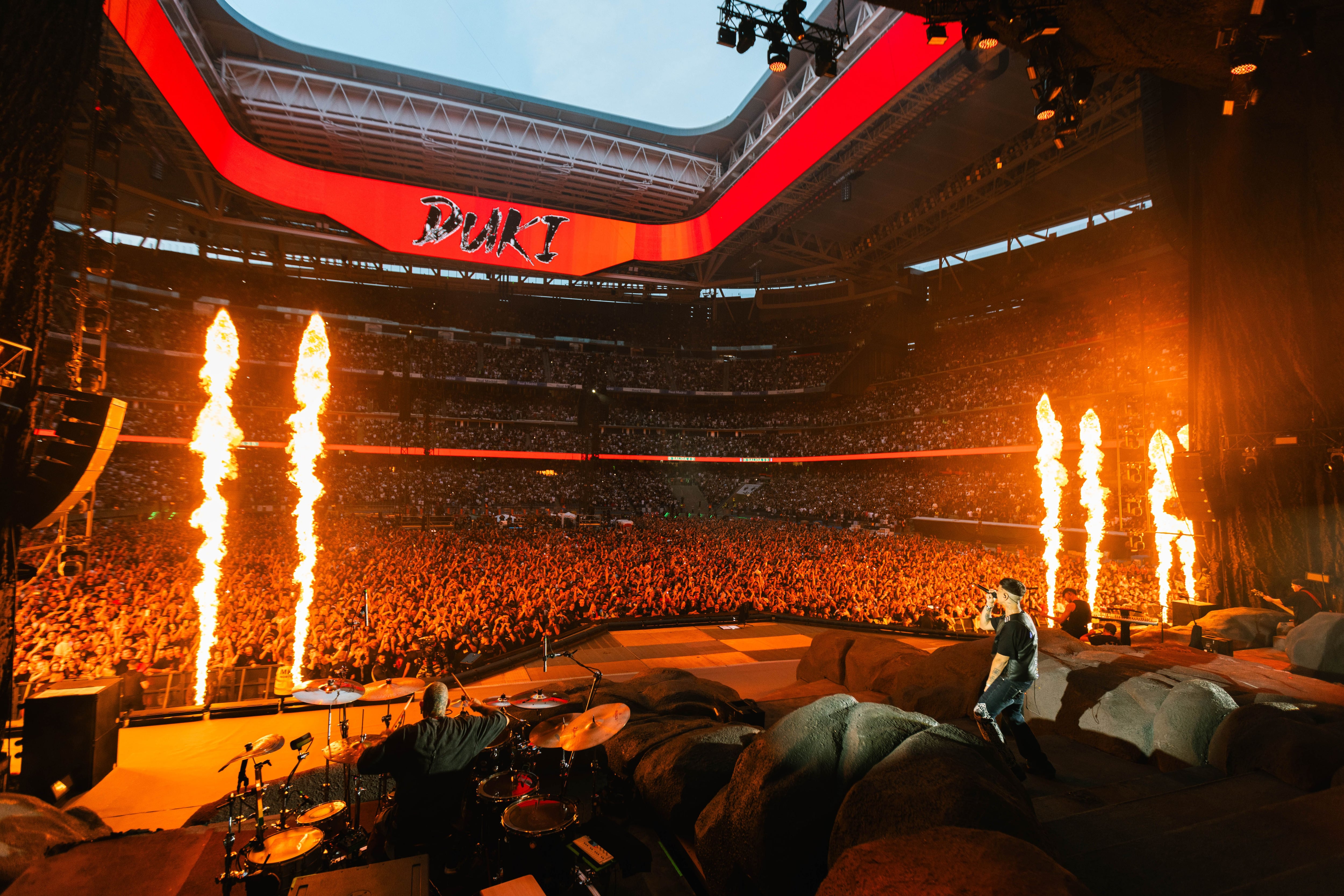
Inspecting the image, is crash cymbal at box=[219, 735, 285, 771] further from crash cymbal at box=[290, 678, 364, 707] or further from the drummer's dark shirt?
the drummer's dark shirt

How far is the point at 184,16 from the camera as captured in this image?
18.6 metres

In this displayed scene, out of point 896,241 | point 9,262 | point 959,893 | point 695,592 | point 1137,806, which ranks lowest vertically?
point 695,592

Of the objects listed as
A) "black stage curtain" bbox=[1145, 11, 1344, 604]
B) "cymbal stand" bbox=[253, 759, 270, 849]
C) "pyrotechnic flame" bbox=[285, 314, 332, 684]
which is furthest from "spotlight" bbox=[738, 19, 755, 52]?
"cymbal stand" bbox=[253, 759, 270, 849]

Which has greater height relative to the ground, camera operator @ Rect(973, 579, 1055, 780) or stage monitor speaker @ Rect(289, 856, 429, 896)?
camera operator @ Rect(973, 579, 1055, 780)

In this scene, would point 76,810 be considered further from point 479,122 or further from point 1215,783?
point 479,122

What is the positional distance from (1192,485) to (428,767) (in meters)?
12.2

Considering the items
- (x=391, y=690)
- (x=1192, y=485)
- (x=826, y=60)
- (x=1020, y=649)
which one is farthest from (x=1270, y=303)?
(x=391, y=690)

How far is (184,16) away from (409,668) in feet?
74.4

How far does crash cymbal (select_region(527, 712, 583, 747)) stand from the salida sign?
26395 mm

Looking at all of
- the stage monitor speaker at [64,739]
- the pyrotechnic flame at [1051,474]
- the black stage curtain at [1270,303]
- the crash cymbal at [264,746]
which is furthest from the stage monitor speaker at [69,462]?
the pyrotechnic flame at [1051,474]

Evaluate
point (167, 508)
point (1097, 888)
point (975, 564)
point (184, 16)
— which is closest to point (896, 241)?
point (975, 564)

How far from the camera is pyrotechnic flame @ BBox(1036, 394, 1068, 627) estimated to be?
79.1 feet

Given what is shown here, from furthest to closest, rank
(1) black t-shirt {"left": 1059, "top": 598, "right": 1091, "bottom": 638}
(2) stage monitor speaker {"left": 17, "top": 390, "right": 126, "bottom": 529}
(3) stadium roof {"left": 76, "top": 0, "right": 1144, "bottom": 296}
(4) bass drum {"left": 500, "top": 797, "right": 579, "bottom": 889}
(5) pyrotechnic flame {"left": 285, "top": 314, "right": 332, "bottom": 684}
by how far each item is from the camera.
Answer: (3) stadium roof {"left": 76, "top": 0, "right": 1144, "bottom": 296}
(5) pyrotechnic flame {"left": 285, "top": 314, "right": 332, "bottom": 684}
(1) black t-shirt {"left": 1059, "top": 598, "right": 1091, "bottom": 638}
(2) stage monitor speaker {"left": 17, "top": 390, "right": 126, "bottom": 529}
(4) bass drum {"left": 500, "top": 797, "right": 579, "bottom": 889}

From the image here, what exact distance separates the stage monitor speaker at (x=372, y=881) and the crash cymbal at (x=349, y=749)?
994 millimetres
